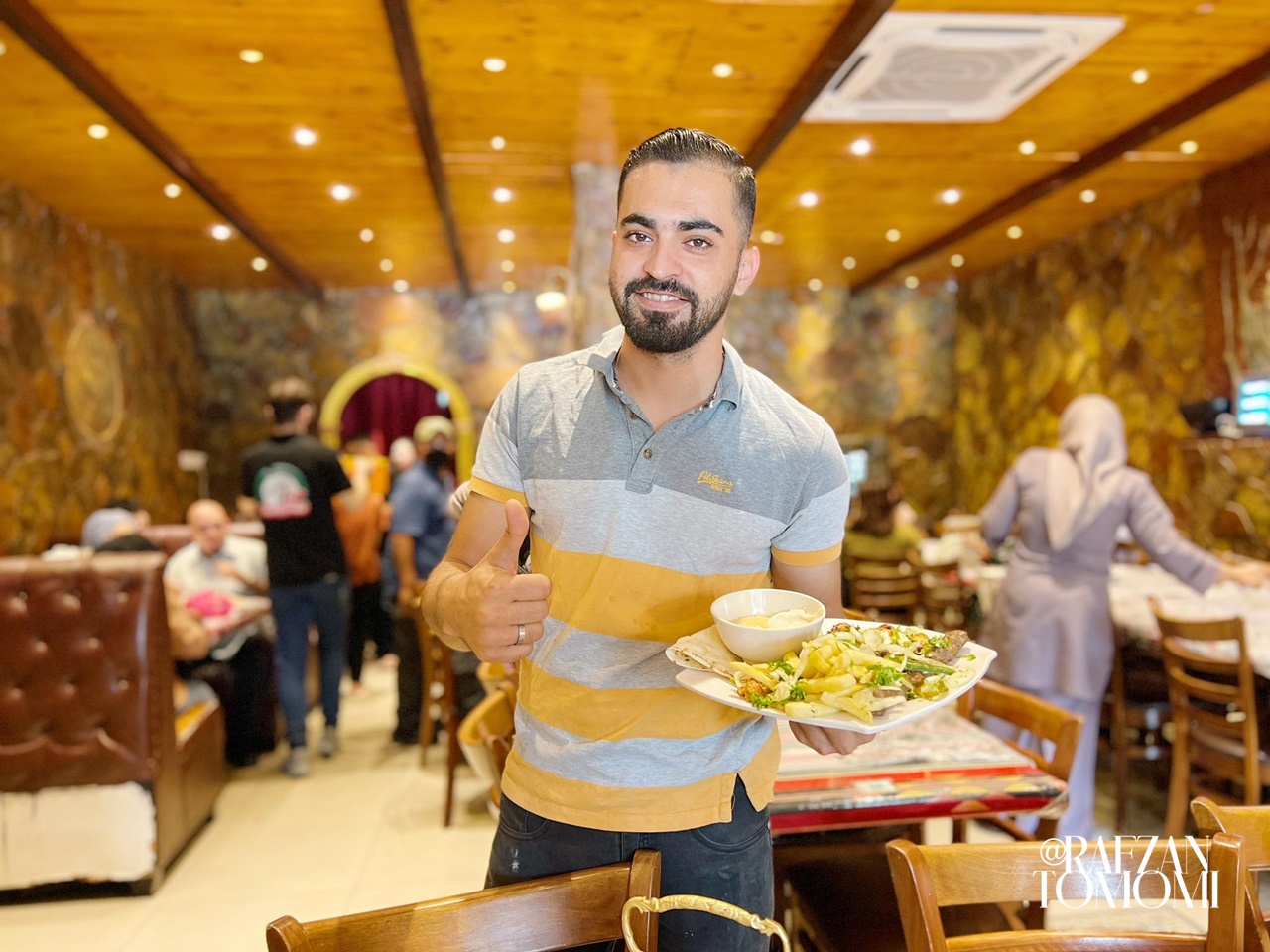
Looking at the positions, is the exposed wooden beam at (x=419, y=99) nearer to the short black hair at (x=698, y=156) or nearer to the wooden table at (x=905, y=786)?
the short black hair at (x=698, y=156)

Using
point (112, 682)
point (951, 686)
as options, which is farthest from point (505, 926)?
point (112, 682)

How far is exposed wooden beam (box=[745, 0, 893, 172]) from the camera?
3814 mm

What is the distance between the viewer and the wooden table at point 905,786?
172 centimetres

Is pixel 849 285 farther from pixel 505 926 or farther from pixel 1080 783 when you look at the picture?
pixel 505 926

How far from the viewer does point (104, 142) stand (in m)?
5.23

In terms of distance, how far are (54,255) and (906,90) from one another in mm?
6258

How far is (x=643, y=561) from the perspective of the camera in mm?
1248

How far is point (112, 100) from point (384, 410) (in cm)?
657

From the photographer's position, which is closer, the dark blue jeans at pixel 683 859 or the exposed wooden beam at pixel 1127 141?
the dark blue jeans at pixel 683 859

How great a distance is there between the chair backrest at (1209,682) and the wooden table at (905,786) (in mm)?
1388

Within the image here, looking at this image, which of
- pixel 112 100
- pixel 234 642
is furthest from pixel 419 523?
pixel 112 100

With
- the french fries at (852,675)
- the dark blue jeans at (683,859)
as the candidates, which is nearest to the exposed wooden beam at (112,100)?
the dark blue jeans at (683,859)

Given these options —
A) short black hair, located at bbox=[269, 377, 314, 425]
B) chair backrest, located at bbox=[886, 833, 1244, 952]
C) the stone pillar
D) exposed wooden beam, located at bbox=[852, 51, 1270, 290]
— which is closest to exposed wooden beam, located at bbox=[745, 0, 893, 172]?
the stone pillar

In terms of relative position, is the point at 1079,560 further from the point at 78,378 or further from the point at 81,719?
the point at 78,378
